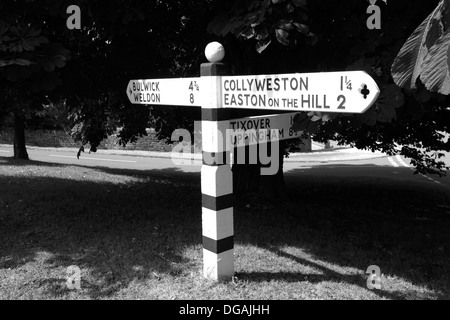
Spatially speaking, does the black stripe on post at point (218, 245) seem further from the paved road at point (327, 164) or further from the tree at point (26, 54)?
the paved road at point (327, 164)

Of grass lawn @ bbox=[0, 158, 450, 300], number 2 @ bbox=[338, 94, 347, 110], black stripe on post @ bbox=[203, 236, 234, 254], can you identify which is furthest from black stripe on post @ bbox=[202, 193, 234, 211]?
number 2 @ bbox=[338, 94, 347, 110]

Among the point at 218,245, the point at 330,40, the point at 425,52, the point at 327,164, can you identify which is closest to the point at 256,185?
the point at 330,40

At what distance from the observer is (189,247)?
5301 mm

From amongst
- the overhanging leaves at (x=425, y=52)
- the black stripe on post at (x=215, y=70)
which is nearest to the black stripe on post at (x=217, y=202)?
the black stripe on post at (x=215, y=70)

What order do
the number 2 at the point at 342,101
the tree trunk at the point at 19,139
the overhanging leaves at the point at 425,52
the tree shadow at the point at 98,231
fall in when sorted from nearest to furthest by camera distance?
the overhanging leaves at the point at 425,52 → the number 2 at the point at 342,101 → the tree shadow at the point at 98,231 → the tree trunk at the point at 19,139

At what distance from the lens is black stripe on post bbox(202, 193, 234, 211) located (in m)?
4.09

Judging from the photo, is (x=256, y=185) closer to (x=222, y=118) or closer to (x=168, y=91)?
(x=168, y=91)

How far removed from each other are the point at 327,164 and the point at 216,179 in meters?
19.8

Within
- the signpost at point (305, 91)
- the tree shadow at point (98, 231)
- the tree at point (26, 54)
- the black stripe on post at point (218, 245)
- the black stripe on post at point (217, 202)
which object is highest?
the tree at point (26, 54)

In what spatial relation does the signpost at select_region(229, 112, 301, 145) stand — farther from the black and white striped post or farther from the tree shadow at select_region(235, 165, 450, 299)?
the tree shadow at select_region(235, 165, 450, 299)

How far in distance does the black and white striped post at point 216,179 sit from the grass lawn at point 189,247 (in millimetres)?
230

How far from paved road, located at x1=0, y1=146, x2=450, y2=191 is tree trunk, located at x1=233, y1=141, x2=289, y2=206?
867 centimetres

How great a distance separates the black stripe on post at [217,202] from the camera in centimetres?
409

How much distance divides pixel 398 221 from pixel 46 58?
Answer: 248 inches
